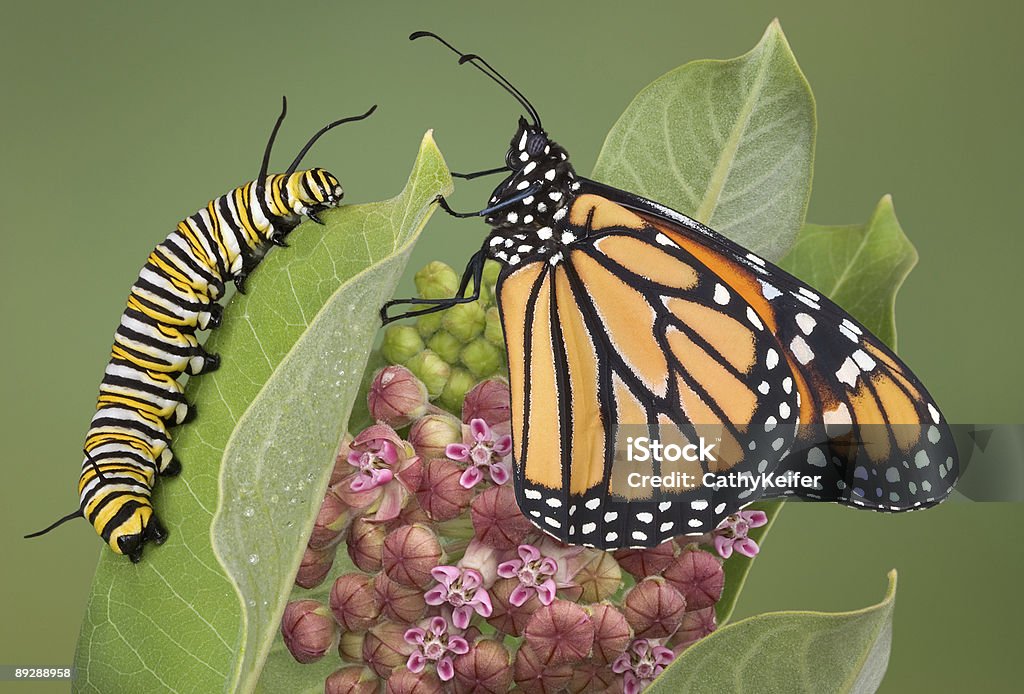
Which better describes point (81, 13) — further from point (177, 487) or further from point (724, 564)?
point (724, 564)

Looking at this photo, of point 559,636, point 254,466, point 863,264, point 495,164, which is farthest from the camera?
point 495,164

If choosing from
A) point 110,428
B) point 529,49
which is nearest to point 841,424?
point 110,428

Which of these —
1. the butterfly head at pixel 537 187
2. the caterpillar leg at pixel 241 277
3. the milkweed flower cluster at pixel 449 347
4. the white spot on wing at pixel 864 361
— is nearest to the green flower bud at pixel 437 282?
the milkweed flower cluster at pixel 449 347

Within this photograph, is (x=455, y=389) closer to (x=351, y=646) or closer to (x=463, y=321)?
(x=463, y=321)

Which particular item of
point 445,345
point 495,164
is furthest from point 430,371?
point 495,164

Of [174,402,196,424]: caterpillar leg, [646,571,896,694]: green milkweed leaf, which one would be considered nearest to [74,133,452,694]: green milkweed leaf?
[174,402,196,424]: caterpillar leg

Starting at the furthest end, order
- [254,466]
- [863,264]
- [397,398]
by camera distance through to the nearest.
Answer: [863,264] → [397,398] → [254,466]
